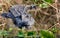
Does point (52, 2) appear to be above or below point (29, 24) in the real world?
above

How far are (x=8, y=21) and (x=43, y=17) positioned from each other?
1.26 feet

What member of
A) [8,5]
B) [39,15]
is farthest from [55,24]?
[8,5]

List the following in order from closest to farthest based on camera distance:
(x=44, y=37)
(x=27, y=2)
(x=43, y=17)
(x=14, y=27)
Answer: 1. (x=44, y=37)
2. (x=14, y=27)
3. (x=43, y=17)
4. (x=27, y=2)

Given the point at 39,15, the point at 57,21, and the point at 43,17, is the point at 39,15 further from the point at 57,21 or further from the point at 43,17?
the point at 57,21

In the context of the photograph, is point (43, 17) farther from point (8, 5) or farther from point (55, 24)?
point (8, 5)

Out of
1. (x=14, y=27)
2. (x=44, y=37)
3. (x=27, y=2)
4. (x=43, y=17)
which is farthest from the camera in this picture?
Answer: (x=27, y=2)

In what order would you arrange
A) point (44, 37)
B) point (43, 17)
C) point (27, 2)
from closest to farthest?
point (44, 37) → point (43, 17) → point (27, 2)

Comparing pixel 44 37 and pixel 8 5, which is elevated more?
pixel 8 5

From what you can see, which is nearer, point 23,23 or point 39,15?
point 23,23

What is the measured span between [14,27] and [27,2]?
1.58 feet

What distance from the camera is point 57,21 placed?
237 centimetres

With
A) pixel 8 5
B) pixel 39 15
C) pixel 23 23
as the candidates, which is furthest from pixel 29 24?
pixel 8 5

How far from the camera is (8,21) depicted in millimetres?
2369

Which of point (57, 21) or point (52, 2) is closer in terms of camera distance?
point (57, 21)
